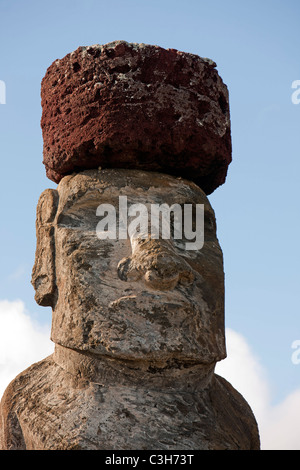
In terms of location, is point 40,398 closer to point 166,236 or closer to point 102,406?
point 102,406

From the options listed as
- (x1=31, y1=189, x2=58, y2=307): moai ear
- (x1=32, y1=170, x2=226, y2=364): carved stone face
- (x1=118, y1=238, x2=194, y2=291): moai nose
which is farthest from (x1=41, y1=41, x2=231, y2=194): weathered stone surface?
(x1=118, y1=238, x2=194, y2=291): moai nose

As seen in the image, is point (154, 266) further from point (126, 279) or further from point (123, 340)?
point (123, 340)

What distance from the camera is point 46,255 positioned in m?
4.47

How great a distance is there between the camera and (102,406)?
12.7 ft

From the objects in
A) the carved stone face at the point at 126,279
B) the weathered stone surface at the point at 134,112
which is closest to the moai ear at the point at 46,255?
the carved stone face at the point at 126,279

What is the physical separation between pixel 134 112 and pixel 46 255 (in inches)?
39.9

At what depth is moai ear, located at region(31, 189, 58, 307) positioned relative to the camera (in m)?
4.41

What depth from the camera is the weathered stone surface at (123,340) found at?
12.6ft

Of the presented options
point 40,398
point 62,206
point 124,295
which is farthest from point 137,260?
point 40,398
